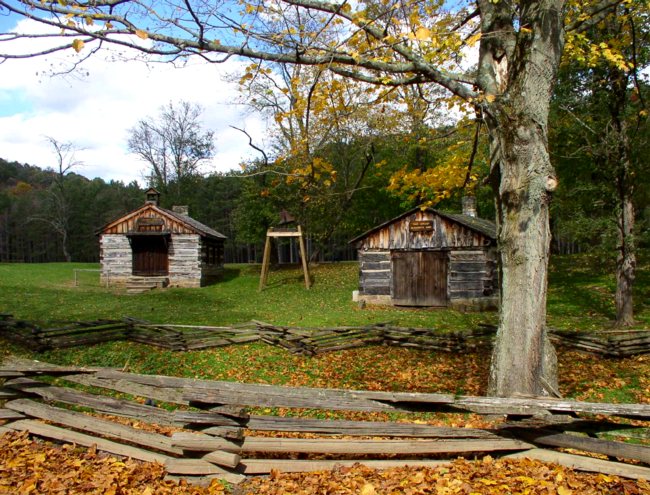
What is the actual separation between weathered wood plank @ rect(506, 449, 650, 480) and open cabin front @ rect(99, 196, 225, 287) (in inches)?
1002

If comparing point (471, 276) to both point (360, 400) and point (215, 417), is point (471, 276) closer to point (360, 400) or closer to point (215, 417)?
point (360, 400)

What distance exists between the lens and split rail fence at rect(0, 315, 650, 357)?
11.2m

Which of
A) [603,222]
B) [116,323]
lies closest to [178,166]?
[116,323]

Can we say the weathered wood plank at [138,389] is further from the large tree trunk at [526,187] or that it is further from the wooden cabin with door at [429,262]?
the wooden cabin with door at [429,262]

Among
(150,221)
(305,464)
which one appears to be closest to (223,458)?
(305,464)

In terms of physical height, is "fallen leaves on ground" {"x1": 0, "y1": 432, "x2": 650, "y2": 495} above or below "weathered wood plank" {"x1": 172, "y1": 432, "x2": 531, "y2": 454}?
below

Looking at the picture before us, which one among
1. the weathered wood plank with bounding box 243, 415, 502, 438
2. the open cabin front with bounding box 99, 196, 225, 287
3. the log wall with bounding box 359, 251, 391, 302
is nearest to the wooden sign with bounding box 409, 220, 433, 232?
the log wall with bounding box 359, 251, 391, 302

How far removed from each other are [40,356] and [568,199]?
18.2 meters

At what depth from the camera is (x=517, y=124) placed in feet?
18.0

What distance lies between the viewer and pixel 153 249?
1131 inches

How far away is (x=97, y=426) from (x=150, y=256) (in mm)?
24845

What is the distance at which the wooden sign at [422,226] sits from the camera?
19.9 meters

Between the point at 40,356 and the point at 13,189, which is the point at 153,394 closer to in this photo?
the point at 40,356

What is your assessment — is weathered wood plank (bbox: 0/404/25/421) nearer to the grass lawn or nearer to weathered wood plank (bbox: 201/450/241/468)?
the grass lawn
